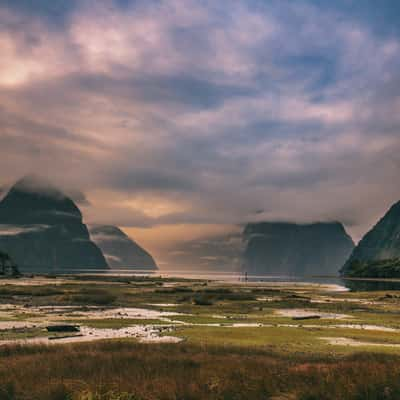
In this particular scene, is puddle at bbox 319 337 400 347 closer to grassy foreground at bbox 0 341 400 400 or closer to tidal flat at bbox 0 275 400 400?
tidal flat at bbox 0 275 400 400

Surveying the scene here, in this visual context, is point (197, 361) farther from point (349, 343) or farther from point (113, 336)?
point (349, 343)

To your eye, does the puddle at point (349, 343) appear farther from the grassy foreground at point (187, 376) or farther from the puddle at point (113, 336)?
the puddle at point (113, 336)

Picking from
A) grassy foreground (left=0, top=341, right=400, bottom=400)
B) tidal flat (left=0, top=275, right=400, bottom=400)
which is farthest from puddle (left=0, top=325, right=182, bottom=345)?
grassy foreground (left=0, top=341, right=400, bottom=400)

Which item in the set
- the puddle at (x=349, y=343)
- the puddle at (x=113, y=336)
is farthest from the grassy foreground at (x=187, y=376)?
the puddle at (x=349, y=343)

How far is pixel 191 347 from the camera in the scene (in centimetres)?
2616

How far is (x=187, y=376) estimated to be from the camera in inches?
744

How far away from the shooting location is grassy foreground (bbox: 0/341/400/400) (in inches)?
657

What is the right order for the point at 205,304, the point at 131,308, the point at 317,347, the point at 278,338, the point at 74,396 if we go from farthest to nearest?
the point at 205,304
the point at 131,308
the point at 278,338
the point at 317,347
the point at 74,396

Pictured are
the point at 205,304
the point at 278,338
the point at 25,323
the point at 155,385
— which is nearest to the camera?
the point at 155,385

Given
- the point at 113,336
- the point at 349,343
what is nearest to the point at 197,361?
the point at 113,336

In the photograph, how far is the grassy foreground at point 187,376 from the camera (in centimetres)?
1669

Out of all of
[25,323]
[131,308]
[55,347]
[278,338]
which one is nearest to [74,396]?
[55,347]

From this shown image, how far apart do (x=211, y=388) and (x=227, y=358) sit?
224 inches

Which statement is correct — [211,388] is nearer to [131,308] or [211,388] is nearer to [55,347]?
[55,347]
